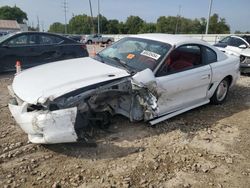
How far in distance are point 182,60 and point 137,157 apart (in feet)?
7.56

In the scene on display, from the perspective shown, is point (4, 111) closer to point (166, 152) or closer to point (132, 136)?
point (132, 136)

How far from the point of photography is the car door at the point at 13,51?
834cm

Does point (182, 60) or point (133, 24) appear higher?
point (182, 60)

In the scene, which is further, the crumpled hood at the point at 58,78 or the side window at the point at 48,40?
the side window at the point at 48,40

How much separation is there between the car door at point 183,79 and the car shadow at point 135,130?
26cm

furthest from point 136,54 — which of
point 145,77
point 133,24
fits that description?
point 133,24

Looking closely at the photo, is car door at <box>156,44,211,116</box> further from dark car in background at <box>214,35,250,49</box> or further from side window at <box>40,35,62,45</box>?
dark car in background at <box>214,35,250,49</box>

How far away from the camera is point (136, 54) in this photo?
4.90m

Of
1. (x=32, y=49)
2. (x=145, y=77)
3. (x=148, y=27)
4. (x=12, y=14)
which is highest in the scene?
(x=12, y=14)

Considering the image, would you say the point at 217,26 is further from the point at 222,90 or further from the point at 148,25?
the point at 222,90

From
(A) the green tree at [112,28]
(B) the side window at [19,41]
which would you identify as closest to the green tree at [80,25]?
(A) the green tree at [112,28]

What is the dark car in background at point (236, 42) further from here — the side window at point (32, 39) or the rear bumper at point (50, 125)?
the rear bumper at point (50, 125)

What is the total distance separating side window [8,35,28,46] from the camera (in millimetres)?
8516

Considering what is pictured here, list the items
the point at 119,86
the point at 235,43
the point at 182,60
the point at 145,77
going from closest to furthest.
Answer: the point at 119,86 < the point at 145,77 < the point at 182,60 < the point at 235,43
